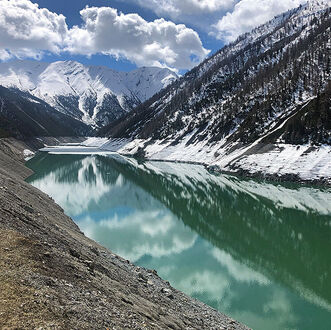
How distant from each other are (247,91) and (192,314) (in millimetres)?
172965

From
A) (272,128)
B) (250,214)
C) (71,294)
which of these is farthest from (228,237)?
(272,128)

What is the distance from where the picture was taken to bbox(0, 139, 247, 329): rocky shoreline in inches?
446

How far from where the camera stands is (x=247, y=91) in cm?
17962

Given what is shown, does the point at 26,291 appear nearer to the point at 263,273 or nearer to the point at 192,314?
the point at 192,314

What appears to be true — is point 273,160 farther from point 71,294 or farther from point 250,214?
point 71,294

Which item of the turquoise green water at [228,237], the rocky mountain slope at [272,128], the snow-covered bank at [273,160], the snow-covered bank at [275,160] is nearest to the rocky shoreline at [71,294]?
the turquoise green water at [228,237]

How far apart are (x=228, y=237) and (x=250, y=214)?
51.1 feet

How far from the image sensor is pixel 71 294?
13.8 meters

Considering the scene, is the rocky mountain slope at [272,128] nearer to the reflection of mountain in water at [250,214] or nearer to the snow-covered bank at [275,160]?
the snow-covered bank at [275,160]

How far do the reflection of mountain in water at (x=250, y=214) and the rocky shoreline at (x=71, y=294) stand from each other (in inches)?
542

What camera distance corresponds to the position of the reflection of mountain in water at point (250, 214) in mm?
33906

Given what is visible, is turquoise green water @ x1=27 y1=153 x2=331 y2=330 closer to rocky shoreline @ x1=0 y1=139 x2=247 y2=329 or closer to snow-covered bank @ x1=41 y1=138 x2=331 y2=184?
rocky shoreline @ x1=0 y1=139 x2=247 y2=329

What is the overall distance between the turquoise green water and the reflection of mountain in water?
13cm

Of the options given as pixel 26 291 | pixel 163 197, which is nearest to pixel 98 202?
pixel 163 197
